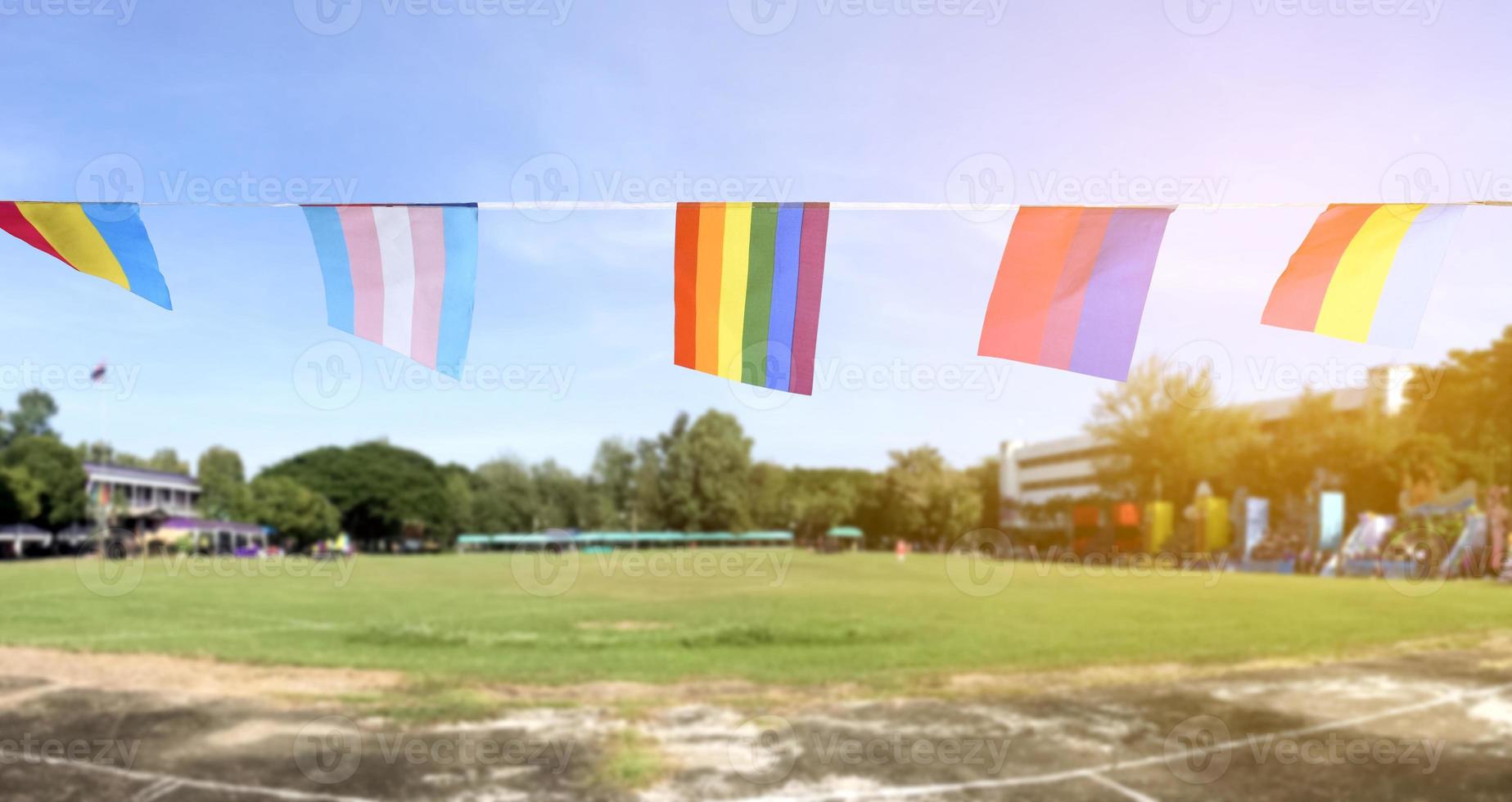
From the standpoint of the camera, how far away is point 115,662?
19.0m

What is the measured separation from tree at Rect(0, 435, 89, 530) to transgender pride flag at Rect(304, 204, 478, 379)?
9033 cm

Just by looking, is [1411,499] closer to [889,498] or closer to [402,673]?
[402,673]

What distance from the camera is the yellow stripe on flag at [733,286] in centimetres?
512

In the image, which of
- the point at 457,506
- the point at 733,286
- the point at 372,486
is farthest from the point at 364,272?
the point at 457,506

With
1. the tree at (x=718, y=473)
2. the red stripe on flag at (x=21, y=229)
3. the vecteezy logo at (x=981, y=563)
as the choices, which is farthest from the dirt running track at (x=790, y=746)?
the tree at (x=718, y=473)

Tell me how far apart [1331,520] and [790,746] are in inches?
1930

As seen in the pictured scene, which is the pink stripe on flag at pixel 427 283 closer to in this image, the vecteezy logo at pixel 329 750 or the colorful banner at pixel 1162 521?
the vecteezy logo at pixel 329 750

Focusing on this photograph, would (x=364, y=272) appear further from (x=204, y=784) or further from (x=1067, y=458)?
(x=1067, y=458)

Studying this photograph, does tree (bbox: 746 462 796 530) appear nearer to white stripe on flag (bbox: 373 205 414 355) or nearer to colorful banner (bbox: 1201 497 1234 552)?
colorful banner (bbox: 1201 497 1234 552)

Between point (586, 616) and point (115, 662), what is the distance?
13.1 metres

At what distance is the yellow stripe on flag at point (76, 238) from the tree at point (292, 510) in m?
100

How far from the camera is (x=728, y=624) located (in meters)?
26.2

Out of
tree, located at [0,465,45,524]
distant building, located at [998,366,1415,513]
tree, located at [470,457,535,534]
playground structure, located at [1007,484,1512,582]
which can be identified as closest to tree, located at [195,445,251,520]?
tree, located at [0,465,45,524]

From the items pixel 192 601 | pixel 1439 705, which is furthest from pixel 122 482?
pixel 1439 705
